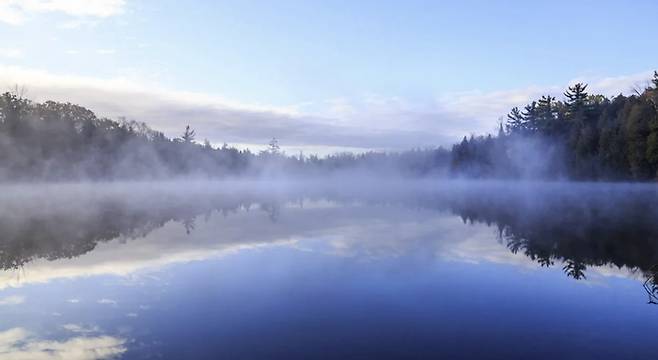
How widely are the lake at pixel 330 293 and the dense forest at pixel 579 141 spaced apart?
48.7m

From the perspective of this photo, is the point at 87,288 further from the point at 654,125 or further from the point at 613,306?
the point at 654,125

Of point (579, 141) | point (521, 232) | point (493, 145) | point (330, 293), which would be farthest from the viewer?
point (493, 145)

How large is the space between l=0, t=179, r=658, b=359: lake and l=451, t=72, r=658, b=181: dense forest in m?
48.7

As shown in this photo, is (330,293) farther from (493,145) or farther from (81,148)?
(493,145)

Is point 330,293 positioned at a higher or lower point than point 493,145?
lower

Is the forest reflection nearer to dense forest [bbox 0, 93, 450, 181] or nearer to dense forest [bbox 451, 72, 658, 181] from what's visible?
dense forest [bbox 451, 72, 658, 181]

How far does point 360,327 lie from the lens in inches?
386

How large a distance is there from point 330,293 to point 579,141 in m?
79.3

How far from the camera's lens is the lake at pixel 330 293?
8.89 meters

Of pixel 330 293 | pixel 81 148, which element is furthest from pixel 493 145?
pixel 330 293

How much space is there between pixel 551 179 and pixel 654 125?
32.0 metres

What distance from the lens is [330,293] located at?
12625 millimetres

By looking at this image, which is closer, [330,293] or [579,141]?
[330,293]

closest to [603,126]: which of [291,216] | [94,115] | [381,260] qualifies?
[291,216]
